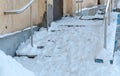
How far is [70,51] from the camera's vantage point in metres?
5.44

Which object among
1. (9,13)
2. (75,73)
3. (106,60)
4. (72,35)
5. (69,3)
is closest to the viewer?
(75,73)

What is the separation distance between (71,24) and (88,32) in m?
1.19

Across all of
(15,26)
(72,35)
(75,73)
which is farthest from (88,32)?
(75,73)

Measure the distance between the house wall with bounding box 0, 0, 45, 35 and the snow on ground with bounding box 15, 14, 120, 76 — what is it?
1.11 ft

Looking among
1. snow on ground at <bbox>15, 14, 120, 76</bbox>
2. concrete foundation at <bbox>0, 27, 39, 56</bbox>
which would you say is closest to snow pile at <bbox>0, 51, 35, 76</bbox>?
snow on ground at <bbox>15, 14, 120, 76</bbox>

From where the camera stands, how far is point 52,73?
455cm

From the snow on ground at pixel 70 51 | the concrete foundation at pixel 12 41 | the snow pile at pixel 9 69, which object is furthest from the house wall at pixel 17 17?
the snow pile at pixel 9 69

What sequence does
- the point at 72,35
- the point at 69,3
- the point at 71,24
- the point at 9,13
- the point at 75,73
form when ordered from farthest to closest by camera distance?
1. the point at 69,3
2. the point at 71,24
3. the point at 72,35
4. the point at 9,13
5. the point at 75,73

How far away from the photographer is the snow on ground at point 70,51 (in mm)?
4625

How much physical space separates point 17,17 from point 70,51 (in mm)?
1249

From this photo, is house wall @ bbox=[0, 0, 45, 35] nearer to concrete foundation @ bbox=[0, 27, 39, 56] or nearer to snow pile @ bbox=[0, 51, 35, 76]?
concrete foundation @ bbox=[0, 27, 39, 56]

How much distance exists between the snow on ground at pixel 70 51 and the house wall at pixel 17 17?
0.34 metres

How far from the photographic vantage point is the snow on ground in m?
4.62

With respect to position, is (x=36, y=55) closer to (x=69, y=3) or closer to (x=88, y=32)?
(x=88, y=32)
